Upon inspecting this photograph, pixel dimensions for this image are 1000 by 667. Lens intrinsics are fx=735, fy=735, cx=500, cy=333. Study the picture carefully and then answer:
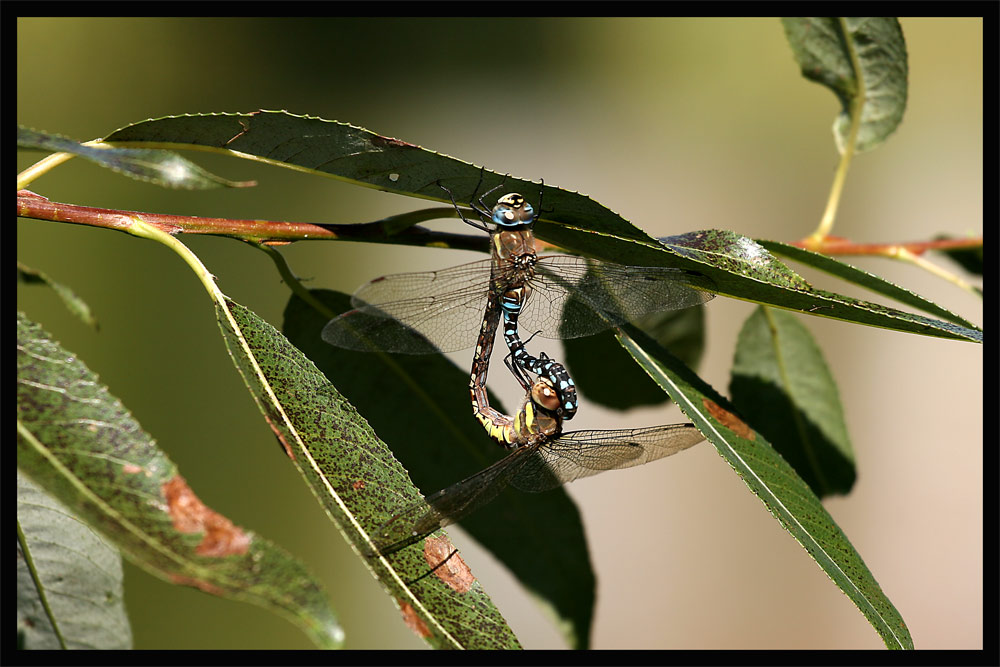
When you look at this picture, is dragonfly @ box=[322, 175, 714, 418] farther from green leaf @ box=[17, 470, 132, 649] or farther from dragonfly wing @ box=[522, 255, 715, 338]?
green leaf @ box=[17, 470, 132, 649]

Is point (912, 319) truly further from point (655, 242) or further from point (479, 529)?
point (479, 529)

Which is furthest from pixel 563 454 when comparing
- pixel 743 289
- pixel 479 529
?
pixel 743 289

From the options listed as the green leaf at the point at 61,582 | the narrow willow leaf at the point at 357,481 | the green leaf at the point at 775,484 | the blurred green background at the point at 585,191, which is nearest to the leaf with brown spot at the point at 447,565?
the narrow willow leaf at the point at 357,481

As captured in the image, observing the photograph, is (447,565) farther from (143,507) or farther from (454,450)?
(454,450)

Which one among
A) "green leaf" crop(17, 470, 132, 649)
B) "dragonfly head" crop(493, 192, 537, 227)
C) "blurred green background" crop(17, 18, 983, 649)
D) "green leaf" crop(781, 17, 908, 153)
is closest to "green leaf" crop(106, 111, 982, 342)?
"dragonfly head" crop(493, 192, 537, 227)

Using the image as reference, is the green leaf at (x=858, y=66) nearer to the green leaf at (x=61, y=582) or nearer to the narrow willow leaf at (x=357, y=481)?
the narrow willow leaf at (x=357, y=481)

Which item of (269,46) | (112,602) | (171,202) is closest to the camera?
(112,602)
